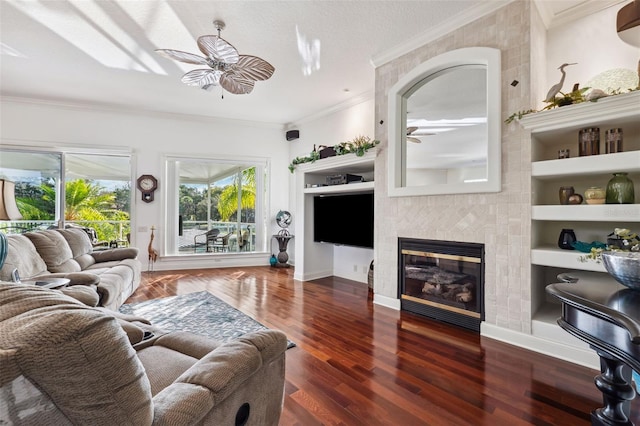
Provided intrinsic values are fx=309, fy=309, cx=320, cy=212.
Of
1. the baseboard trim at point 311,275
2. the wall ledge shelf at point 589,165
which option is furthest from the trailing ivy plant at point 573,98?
the baseboard trim at point 311,275

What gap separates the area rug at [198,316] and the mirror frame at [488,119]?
7.32ft

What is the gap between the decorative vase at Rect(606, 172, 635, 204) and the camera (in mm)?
2387

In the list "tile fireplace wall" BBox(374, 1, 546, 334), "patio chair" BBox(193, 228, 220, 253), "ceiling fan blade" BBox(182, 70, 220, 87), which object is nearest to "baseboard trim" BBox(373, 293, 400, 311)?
"tile fireplace wall" BBox(374, 1, 546, 334)

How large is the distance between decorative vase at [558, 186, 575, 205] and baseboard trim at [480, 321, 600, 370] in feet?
4.03

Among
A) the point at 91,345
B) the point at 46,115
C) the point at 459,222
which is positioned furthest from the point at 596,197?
the point at 46,115

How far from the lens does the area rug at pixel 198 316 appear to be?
3078 millimetres

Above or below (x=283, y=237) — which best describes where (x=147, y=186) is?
above

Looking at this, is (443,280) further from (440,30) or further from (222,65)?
(222,65)

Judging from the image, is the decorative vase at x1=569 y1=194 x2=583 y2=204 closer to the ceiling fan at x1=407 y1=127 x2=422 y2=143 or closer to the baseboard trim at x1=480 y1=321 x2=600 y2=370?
the baseboard trim at x1=480 y1=321 x2=600 y2=370

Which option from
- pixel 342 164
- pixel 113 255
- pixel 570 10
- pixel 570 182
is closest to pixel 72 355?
pixel 570 182

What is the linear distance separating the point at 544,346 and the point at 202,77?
4.51m

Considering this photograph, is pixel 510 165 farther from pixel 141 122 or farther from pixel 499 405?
pixel 141 122

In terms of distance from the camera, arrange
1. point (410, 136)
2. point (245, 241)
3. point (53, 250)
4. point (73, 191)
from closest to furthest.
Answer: point (53, 250), point (410, 136), point (73, 191), point (245, 241)

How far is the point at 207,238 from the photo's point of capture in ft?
22.5
